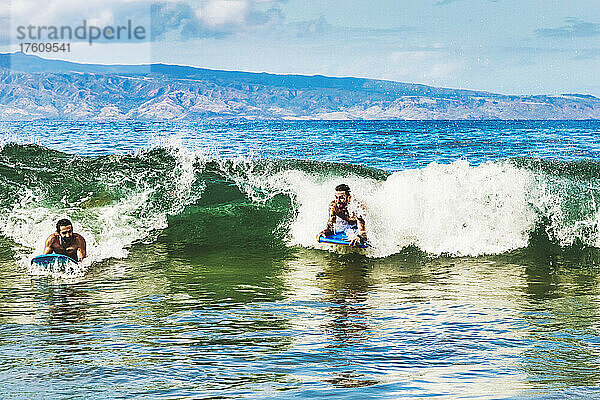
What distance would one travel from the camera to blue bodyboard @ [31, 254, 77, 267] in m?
11.9

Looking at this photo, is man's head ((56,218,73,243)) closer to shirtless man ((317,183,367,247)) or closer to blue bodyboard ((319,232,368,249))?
blue bodyboard ((319,232,368,249))

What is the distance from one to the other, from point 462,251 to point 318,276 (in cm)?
361

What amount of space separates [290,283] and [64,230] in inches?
159

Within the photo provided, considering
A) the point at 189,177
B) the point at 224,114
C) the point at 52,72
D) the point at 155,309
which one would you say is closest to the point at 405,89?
the point at 224,114

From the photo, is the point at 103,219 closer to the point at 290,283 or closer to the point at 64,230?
the point at 64,230

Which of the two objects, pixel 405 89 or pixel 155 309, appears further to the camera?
pixel 405 89

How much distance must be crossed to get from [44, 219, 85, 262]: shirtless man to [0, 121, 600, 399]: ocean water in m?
0.38

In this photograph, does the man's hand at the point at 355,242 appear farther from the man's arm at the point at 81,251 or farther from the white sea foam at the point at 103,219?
the man's arm at the point at 81,251

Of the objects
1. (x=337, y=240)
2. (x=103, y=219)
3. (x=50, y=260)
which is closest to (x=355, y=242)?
(x=337, y=240)

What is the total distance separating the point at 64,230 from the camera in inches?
492

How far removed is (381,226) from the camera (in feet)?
49.7

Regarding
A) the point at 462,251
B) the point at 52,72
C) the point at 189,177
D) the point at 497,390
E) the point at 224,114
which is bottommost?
the point at 497,390

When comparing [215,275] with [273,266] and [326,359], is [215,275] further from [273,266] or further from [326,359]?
[326,359]

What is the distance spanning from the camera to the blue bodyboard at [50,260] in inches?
467
